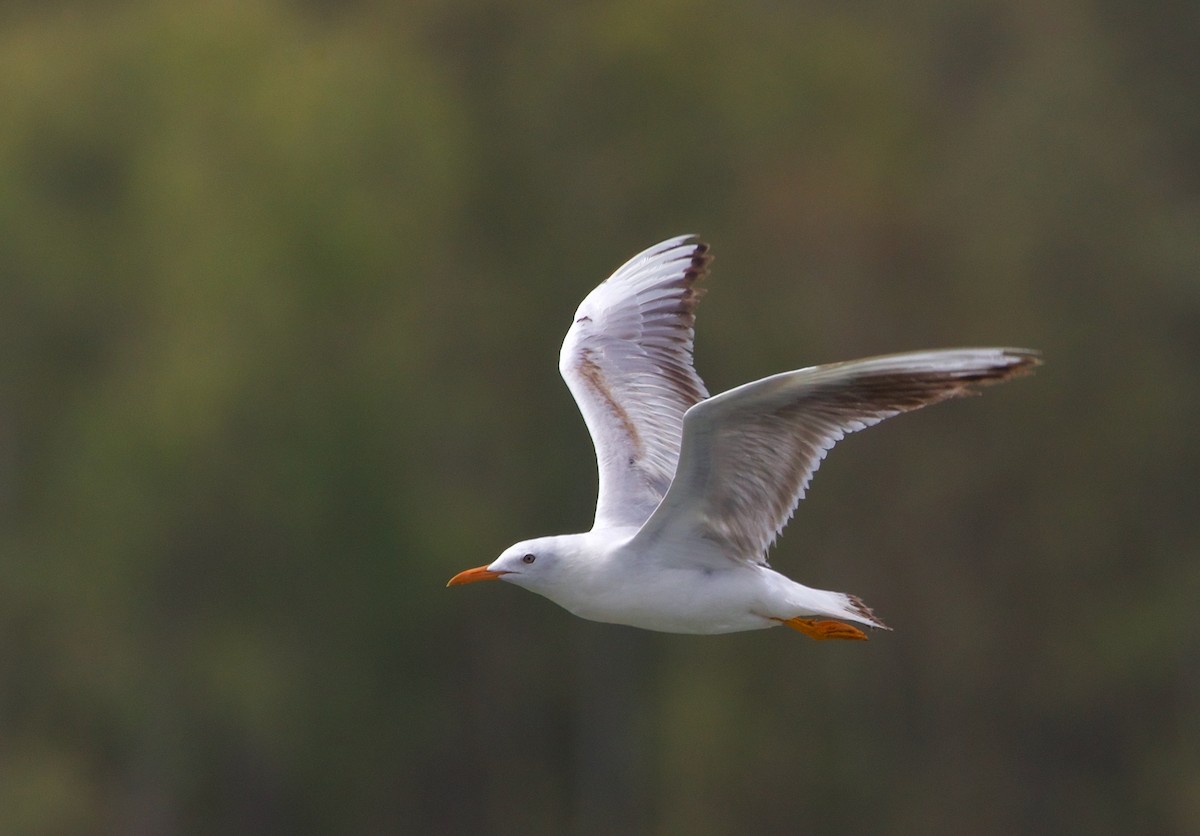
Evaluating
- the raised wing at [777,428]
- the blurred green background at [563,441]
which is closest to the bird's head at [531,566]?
the raised wing at [777,428]

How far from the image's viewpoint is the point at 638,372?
9.36 meters

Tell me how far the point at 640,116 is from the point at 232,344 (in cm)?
460

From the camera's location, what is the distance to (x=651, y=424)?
8.98 metres

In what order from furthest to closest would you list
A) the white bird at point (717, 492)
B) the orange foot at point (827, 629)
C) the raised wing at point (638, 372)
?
the raised wing at point (638, 372), the orange foot at point (827, 629), the white bird at point (717, 492)

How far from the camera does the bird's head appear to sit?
310 inches

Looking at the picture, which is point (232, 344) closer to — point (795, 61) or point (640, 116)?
point (640, 116)

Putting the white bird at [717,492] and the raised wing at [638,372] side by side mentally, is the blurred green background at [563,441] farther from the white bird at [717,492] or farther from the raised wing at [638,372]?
the white bird at [717,492]

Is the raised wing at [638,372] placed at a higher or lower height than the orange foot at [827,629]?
higher

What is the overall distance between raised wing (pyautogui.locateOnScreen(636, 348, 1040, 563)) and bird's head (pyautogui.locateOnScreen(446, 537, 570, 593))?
0.36 m

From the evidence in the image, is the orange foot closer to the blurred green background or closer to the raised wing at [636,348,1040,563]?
the raised wing at [636,348,1040,563]

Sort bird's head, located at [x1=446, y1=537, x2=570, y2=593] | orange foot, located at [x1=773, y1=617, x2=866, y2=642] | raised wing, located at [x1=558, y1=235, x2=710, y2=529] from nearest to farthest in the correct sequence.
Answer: bird's head, located at [x1=446, y1=537, x2=570, y2=593], orange foot, located at [x1=773, y1=617, x2=866, y2=642], raised wing, located at [x1=558, y1=235, x2=710, y2=529]

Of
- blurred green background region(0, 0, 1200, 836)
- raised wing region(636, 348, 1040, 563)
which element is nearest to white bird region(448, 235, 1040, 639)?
raised wing region(636, 348, 1040, 563)

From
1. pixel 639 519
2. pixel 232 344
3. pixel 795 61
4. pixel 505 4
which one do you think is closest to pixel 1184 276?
pixel 795 61

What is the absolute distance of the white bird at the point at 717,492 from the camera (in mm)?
7027
